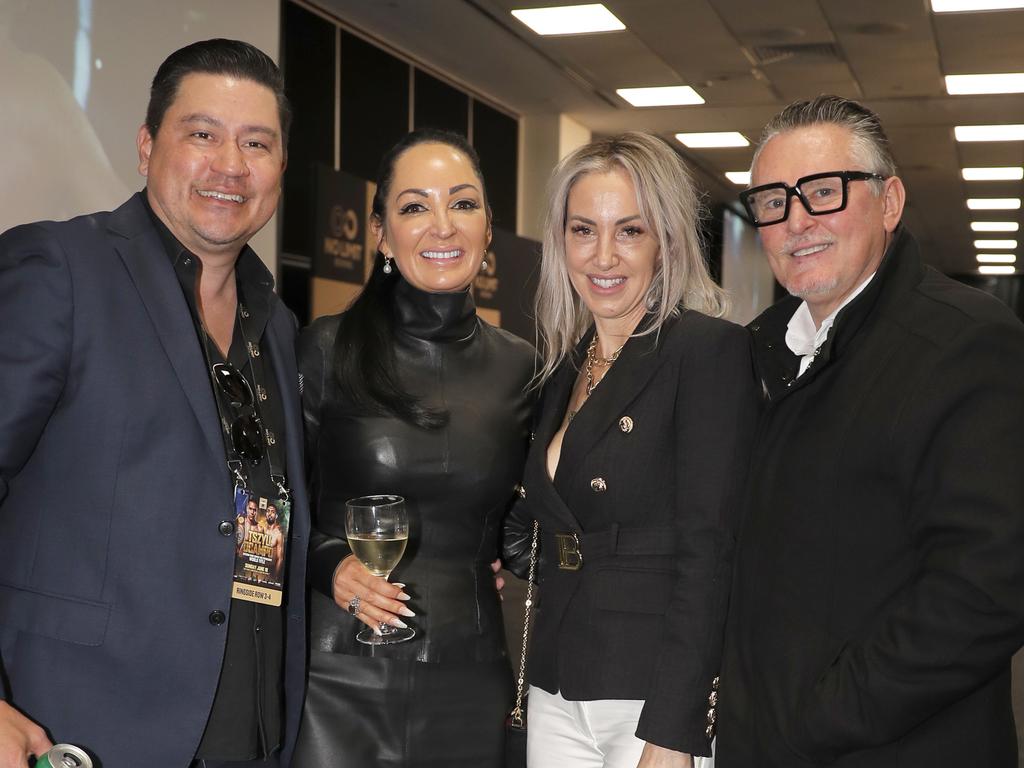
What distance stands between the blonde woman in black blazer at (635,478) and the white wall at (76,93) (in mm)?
3523

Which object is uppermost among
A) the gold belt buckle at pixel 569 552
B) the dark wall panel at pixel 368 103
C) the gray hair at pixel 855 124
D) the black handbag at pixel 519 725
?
the dark wall panel at pixel 368 103

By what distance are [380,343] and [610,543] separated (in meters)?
0.76

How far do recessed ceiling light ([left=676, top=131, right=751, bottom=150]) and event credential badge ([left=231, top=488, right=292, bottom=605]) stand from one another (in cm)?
1080

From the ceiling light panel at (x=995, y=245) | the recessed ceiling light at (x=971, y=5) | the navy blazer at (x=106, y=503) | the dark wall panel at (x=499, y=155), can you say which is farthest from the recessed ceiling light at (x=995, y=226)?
the navy blazer at (x=106, y=503)

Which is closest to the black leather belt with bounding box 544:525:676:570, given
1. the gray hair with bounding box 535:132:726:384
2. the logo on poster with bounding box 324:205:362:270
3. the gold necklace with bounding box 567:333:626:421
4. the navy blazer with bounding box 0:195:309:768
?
the gold necklace with bounding box 567:333:626:421

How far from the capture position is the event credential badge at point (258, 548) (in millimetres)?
1921

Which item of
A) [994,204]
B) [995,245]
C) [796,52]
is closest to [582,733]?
[796,52]

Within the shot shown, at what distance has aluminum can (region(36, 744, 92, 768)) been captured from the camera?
5.13ft

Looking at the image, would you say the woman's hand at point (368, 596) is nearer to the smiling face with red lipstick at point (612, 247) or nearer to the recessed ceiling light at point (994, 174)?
the smiling face with red lipstick at point (612, 247)

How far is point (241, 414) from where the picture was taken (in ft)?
6.61

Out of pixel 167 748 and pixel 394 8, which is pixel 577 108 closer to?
pixel 394 8

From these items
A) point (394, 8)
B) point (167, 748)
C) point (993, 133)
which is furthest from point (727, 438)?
point (993, 133)

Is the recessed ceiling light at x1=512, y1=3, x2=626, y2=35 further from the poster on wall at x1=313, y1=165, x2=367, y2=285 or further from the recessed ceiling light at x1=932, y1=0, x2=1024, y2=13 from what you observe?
the recessed ceiling light at x1=932, y1=0, x2=1024, y2=13

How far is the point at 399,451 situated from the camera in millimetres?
2328
